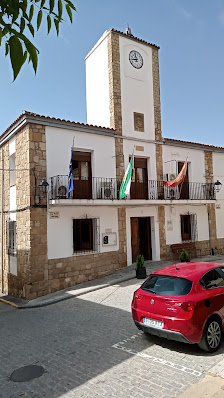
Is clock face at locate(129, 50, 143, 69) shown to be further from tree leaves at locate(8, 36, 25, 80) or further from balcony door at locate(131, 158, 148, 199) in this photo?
tree leaves at locate(8, 36, 25, 80)

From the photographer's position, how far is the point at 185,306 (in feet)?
16.2

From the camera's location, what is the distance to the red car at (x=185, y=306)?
4914 mm

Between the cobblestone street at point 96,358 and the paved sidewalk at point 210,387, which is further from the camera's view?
the cobblestone street at point 96,358

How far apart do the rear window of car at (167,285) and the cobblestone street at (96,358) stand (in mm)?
1071

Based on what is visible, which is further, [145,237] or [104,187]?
[145,237]

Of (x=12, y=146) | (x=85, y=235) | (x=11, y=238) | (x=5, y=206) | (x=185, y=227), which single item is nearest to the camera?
(x=85, y=235)

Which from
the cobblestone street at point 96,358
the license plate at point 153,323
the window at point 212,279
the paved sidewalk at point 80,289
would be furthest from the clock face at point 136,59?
the license plate at point 153,323

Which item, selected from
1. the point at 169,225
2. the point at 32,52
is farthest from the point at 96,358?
the point at 169,225

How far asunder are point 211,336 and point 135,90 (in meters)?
12.7

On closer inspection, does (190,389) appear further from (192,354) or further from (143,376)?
(192,354)

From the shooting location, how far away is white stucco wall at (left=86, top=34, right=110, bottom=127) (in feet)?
48.1

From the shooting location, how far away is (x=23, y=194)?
1194 cm

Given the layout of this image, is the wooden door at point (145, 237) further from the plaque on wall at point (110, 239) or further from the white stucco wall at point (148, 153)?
the white stucco wall at point (148, 153)

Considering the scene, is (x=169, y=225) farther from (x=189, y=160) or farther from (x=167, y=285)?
(x=167, y=285)
